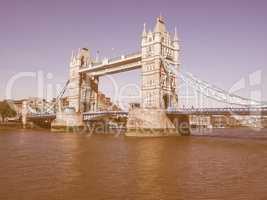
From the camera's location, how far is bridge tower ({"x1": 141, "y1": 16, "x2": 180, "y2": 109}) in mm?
44156

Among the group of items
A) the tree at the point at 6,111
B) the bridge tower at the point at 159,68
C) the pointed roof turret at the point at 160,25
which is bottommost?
the tree at the point at 6,111

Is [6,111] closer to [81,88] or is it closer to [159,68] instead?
[81,88]

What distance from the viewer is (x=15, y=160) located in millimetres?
17469

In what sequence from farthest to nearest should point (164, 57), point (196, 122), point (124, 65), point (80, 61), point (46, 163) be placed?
1. point (196, 122)
2. point (80, 61)
3. point (124, 65)
4. point (164, 57)
5. point (46, 163)

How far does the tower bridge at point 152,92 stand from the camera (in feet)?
124

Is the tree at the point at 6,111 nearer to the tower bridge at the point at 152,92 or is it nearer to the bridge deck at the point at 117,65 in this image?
the tower bridge at the point at 152,92

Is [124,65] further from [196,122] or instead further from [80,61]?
[196,122]

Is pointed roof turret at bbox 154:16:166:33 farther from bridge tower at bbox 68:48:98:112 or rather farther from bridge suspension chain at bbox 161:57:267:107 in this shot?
bridge tower at bbox 68:48:98:112

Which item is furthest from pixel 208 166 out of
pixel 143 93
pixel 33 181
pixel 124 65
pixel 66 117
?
pixel 66 117

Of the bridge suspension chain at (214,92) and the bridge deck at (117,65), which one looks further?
the bridge deck at (117,65)

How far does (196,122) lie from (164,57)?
48.1m

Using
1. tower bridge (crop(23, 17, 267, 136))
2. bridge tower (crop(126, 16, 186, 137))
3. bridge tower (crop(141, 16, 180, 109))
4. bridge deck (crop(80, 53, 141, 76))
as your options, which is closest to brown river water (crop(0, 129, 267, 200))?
tower bridge (crop(23, 17, 267, 136))

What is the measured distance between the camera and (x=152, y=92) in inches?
1758

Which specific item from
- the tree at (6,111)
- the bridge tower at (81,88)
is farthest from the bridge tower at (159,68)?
the tree at (6,111)
